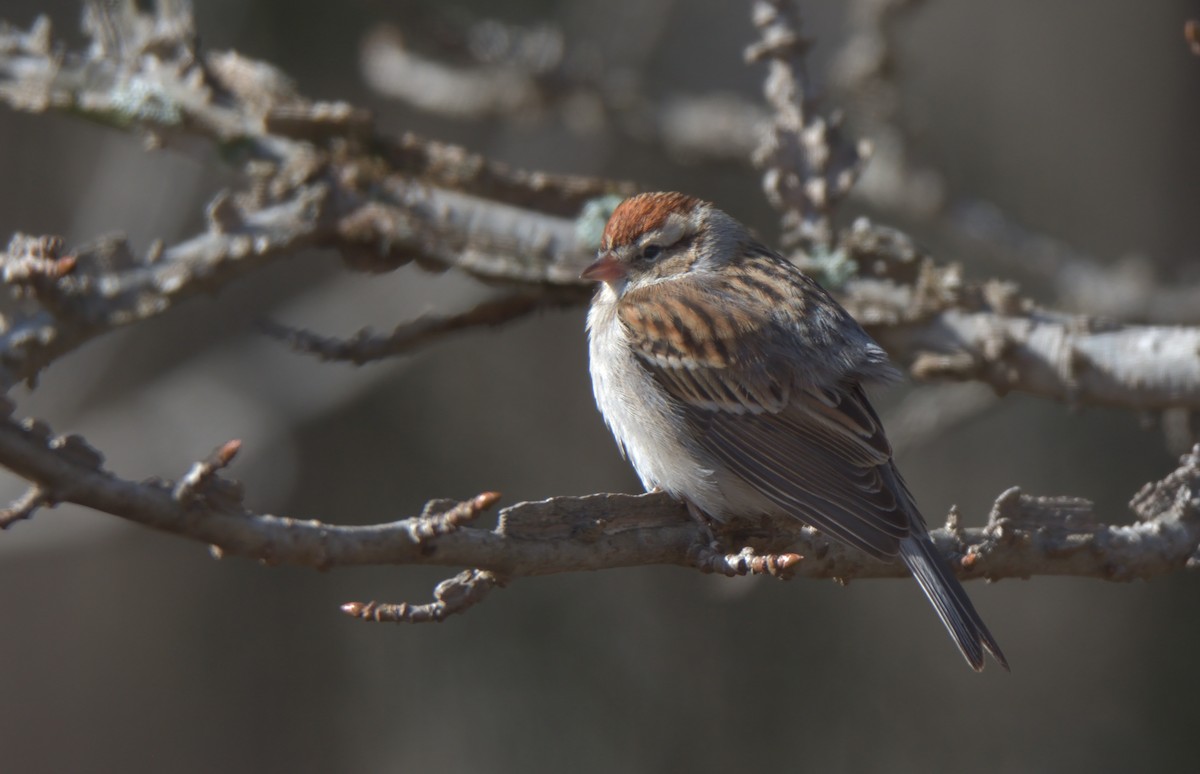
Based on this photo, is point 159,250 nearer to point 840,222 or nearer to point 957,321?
point 957,321

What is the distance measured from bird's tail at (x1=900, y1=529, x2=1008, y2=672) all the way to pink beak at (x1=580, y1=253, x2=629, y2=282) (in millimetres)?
1236

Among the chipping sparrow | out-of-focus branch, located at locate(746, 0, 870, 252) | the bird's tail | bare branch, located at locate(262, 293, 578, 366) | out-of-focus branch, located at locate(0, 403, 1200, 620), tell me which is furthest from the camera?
out-of-focus branch, located at locate(746, 0, 870, 252)

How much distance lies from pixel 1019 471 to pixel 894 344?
2.79 metres

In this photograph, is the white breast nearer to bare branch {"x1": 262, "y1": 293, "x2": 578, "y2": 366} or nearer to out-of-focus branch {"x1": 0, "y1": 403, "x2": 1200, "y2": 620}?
out-of-focus branch {"x1": 0, "y1": 403, "x2": 1200, "y2": 620}

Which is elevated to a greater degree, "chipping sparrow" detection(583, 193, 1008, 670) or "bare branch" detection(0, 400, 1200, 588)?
"chipping sparrow" detection(583, 193, 1008, 670)

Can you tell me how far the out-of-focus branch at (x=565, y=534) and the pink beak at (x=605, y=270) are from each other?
83cm

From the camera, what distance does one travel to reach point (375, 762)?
6.28 meters

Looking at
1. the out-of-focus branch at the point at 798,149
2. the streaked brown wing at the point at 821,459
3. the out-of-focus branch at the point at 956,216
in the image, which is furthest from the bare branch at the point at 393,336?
the out-of-focus branch at the point at 956,216

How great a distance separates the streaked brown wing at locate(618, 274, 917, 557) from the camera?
3.11 m

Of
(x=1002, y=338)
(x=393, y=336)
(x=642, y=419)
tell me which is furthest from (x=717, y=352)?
(x=393, y=336)

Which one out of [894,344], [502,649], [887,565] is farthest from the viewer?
[502,649]

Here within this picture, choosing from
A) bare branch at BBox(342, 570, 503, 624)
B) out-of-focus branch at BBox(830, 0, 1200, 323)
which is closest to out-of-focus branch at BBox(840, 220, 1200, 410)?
out-of-focus branch at BBox(830, 0, 1200, 323)

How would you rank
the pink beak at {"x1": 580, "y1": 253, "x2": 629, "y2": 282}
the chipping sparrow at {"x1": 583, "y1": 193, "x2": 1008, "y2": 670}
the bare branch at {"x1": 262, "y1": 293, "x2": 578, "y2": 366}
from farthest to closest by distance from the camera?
the pink beak at {"x1": 580, "y1": 253, "x2": 629, "y2": 282} < the bare branch at {"x1": 262, "y1": 293, "x2": 578, "y2": 366} < the chipping sparrow at {"x1": 583, "y1": 193, "x2": 1008, "y2": 670}

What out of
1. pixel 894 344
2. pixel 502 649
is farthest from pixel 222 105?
pixel 502 649
